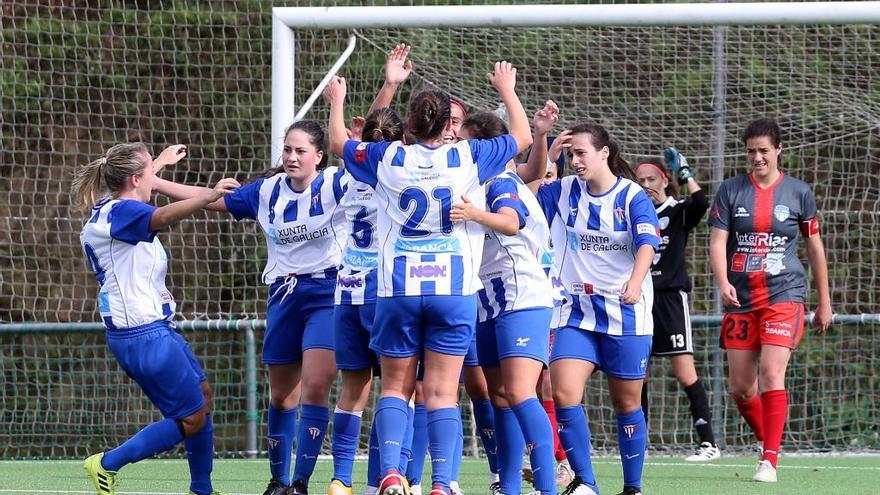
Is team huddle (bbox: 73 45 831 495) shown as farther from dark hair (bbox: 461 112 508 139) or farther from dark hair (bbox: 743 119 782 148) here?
dark hair (bbox: 743 119 782 148)

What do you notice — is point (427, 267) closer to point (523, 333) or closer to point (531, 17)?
point (523, 333)

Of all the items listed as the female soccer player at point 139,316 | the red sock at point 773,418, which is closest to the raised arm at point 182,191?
the female soccer player at point 139,316

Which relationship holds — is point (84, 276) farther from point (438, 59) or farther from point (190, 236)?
point (438, 59)

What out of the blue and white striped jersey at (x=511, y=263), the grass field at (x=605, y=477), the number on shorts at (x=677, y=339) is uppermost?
the blue and white striped jersey at (x=511, y=263)

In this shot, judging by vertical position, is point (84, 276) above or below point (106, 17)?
below

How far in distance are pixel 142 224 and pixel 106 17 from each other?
7.74 m

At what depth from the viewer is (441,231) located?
204 inches

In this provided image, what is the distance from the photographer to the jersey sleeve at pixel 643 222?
596cm

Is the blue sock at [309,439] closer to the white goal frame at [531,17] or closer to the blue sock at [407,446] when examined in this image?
the blue sock at [407,446]

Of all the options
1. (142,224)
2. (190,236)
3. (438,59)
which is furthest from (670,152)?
(190,236)

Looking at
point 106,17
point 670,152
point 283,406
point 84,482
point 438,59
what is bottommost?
point 84,482

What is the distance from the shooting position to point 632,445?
6070mm

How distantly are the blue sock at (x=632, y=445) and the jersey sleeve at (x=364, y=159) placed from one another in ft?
5.58

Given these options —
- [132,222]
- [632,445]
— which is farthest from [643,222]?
[132,222]
